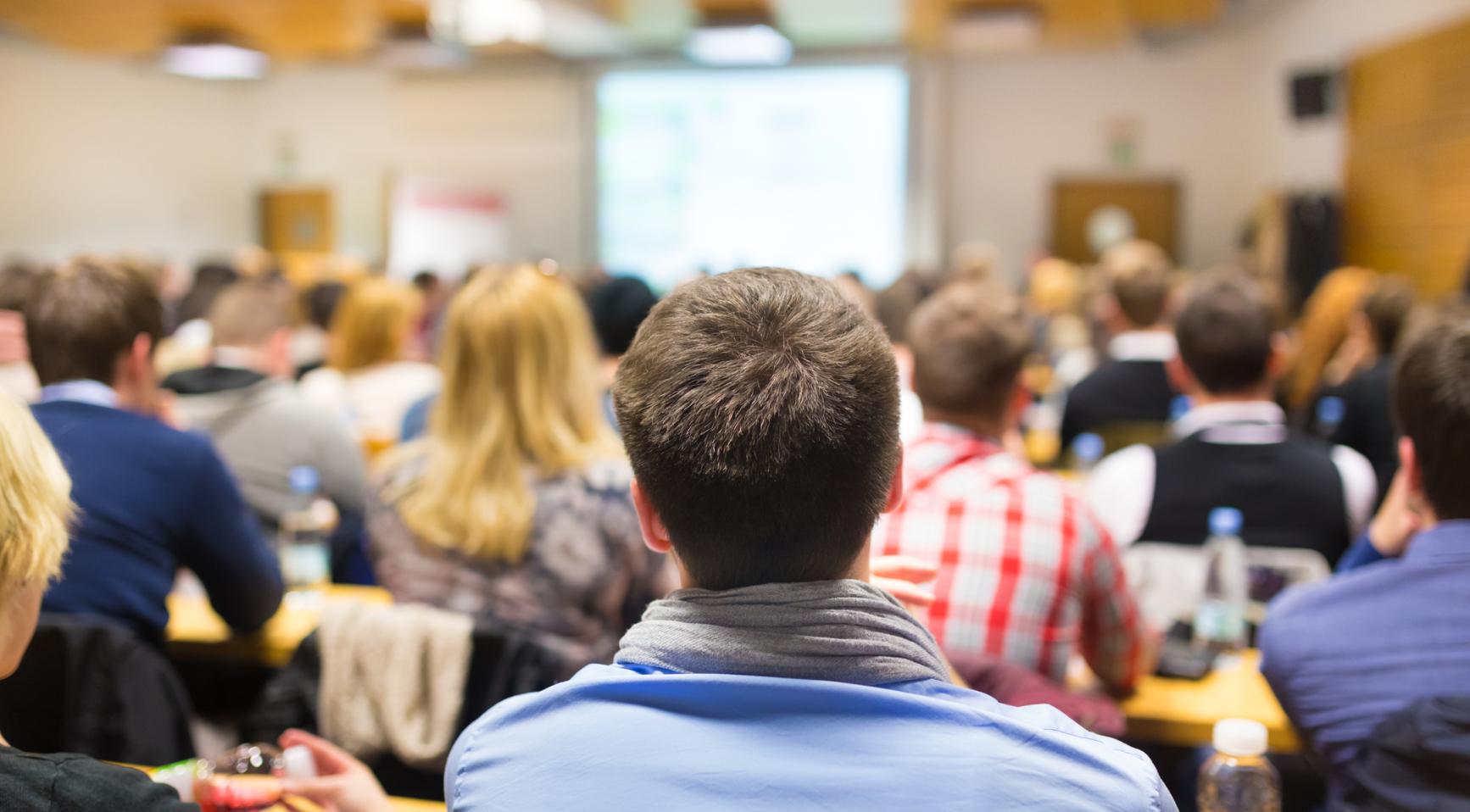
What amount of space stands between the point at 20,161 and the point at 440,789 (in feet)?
38.3

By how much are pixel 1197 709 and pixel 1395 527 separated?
0.45m

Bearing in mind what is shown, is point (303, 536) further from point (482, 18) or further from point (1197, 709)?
point (482, 18)

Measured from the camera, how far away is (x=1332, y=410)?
4129mm

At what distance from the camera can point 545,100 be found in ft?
40.7

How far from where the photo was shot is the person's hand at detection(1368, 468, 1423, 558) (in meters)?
2.01

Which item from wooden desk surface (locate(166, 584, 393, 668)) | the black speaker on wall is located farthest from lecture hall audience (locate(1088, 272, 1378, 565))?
the black speaker on wall

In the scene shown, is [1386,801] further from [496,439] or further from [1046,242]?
[1046,242]

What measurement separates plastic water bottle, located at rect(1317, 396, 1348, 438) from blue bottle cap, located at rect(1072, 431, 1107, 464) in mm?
788

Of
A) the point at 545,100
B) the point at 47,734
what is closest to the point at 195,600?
the point at 47,734

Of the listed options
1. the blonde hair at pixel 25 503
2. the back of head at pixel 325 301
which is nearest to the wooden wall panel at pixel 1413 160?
the back of head at pixel 325 301

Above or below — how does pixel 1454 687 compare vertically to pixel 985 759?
below

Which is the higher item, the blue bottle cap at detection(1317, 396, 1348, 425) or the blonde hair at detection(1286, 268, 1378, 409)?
the blonde hair at detection(1286, 268, 1378, 409)

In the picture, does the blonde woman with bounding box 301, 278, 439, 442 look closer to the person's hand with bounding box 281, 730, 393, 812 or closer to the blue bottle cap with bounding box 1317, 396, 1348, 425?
the person's hand with bounding box 281, 730, 393, 812

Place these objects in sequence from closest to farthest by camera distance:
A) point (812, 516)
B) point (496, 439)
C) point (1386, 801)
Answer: point (812, 516) < point (1386, 801) < point (496, 439)
